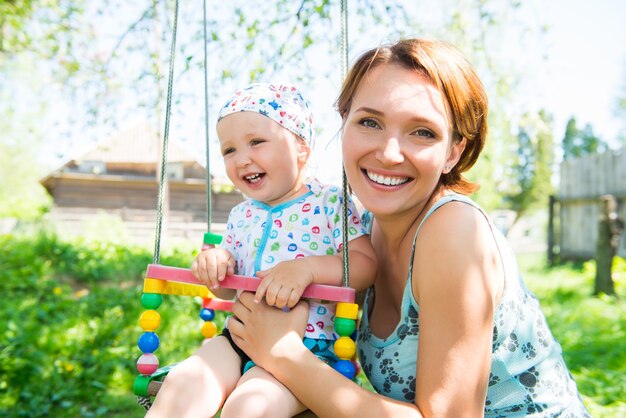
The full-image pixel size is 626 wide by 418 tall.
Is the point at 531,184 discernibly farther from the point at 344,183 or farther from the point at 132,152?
the point at 344,183

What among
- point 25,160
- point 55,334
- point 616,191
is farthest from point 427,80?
point 25,160

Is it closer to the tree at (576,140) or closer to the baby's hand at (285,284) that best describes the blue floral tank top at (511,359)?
the baby's hand at (285,284)

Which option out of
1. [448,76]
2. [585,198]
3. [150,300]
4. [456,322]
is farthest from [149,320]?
[585,198]

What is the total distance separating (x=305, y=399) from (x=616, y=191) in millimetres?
11113

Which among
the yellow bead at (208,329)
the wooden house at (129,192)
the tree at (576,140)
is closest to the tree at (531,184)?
the tree at (576,140)

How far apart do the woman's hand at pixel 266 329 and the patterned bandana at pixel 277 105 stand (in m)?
0.66

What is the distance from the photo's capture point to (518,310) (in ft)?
5.22

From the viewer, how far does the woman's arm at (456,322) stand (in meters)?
1.40

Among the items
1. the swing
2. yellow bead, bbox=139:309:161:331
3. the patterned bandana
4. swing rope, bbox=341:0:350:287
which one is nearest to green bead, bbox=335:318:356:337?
the swing

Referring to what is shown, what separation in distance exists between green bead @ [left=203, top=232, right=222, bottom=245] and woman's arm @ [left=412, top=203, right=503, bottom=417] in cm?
108

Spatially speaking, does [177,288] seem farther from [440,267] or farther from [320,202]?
[440,267]

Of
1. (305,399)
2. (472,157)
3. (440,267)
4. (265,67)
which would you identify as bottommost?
(305,399)

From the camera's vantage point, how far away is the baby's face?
2.04m

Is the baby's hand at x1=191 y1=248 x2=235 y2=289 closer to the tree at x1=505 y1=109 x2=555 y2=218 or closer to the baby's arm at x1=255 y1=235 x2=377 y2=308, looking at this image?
the baby's arm at x1=255 y1=235 x2=377 y2=308
